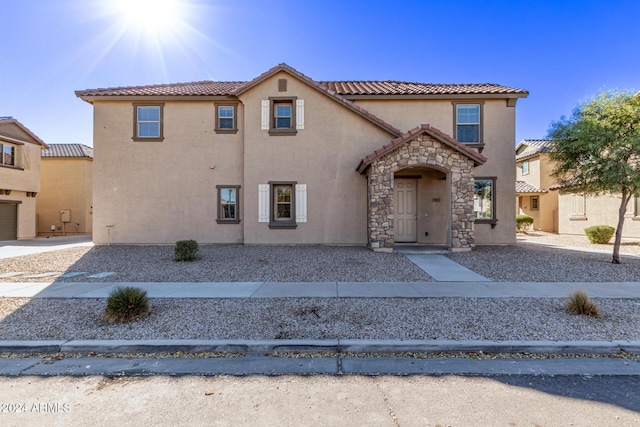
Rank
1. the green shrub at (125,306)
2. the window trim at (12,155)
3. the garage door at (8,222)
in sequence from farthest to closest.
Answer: the garage door at (8,222) → the window trim at (12,155) → the green shrub at (125,306)

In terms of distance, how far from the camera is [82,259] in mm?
10898

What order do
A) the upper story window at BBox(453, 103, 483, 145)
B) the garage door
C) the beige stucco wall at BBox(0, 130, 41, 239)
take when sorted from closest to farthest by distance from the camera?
the upper story window at BBox(453, 103, 483, 145), the beige stucco wall at BBox(0, 130, 41, 239), the garage door

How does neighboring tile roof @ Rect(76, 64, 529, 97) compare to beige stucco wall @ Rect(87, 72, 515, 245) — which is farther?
beige stucco wall @ Rect(87, 72, 515, 245)

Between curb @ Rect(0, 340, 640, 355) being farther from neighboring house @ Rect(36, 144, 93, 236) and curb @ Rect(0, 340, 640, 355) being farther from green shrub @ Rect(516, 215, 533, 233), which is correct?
neighboring house @ Rect(36, 144, 93, 236)

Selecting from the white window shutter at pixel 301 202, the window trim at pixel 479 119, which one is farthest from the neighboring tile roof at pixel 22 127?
the window trim at pixel 479 119

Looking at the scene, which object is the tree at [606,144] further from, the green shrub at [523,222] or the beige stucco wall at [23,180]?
the beige stucco wall at [23,180]

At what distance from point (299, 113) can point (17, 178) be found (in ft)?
61.5

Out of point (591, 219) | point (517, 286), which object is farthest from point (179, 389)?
point (591, 219)

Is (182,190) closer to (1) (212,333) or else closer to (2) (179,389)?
(1) (212,333)

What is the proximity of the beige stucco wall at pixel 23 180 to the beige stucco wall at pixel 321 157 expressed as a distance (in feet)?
53.6

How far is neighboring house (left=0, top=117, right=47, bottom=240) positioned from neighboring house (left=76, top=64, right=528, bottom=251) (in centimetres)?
957

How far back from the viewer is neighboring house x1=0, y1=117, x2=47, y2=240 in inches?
722

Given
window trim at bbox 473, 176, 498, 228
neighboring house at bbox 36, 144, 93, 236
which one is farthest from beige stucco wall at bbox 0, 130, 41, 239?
window trim at bbox 473, 176, 498, 228

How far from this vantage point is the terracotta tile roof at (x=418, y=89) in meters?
13.4
